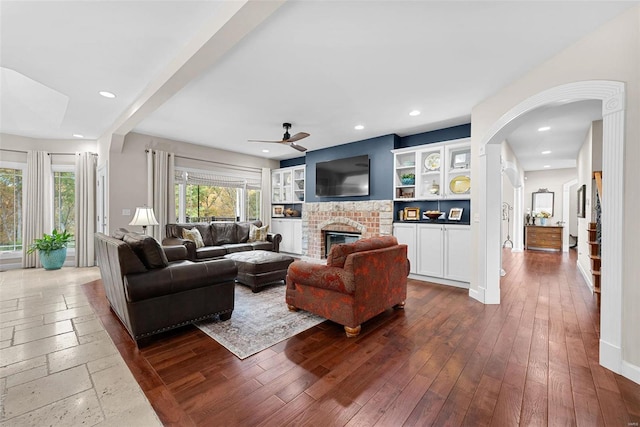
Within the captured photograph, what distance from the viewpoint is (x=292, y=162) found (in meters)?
7.75

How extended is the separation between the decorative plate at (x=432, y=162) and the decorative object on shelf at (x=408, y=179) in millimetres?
304

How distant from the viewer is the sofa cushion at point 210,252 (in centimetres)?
508

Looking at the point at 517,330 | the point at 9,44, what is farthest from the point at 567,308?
the point at 9,44

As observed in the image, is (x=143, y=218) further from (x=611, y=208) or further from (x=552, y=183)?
(x=552, y=183)

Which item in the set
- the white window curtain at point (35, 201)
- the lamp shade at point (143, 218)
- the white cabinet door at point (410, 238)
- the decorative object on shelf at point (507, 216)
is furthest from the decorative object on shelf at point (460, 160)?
the white window curtain at point (35, 201)

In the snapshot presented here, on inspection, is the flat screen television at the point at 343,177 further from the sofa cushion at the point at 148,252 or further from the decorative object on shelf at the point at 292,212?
the sofa cushion at the point at 148,252

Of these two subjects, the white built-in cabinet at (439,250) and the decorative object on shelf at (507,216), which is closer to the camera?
the white built-in cabinet at (439,250)

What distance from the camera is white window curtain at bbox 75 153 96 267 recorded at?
5602 millimetres

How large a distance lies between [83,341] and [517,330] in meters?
4.18

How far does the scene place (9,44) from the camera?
245 cm

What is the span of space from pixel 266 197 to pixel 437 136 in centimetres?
471

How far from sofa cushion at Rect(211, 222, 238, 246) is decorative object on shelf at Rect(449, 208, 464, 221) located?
4.54 meters

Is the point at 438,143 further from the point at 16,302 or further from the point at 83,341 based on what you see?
the point at 16,302

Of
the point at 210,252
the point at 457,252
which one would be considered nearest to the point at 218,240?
the point at 210,252
